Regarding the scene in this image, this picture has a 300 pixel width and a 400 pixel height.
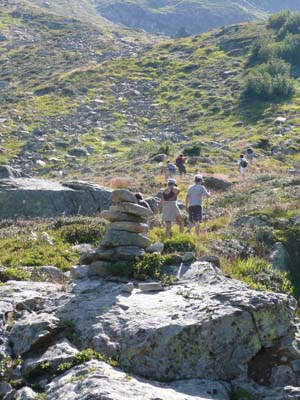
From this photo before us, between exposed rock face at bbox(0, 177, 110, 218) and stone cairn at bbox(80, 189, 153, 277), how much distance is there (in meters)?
8.04

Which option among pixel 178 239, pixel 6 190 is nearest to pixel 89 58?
pixel 6 190

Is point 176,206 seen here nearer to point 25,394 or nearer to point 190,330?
point 190,330

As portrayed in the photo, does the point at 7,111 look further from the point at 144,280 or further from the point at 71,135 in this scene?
the point at 144,280

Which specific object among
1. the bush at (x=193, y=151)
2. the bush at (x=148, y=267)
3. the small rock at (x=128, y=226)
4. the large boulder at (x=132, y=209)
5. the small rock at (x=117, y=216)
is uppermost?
the large boulder at (x=132, y=209)

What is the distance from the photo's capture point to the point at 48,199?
21734 mm

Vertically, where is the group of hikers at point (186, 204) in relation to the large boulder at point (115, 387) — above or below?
below

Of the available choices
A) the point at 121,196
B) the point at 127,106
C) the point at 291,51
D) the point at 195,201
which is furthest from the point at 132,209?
the point at 291,51

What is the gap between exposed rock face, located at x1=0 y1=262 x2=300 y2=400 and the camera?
27.6 ft

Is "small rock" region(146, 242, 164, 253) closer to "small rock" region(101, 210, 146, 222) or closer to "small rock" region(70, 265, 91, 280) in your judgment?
"small rock" region(101, 210, 146, 222)

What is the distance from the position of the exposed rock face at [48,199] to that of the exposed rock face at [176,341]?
10771 millimetres

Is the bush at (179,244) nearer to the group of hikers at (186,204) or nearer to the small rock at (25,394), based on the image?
the group of hikers at (186,204)

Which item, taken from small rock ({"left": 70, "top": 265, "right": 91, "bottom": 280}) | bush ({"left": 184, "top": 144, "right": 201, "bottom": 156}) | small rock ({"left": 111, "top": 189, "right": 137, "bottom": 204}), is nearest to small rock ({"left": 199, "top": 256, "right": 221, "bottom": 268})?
small rock ({"left": 111, "top": 189, "right": 137, "bottom": 204})

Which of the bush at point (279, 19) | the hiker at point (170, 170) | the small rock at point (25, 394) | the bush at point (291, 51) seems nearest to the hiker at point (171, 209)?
the small rock at point (25, 394)

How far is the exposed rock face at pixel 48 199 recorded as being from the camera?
835 inches
